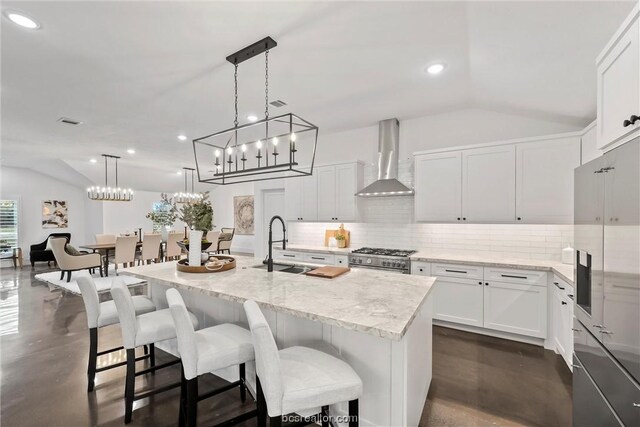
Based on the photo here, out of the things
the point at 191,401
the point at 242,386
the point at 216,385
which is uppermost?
the point at 191,401

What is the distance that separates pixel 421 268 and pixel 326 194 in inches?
77.9

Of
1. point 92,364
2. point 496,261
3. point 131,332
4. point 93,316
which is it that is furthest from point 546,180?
point 92,364

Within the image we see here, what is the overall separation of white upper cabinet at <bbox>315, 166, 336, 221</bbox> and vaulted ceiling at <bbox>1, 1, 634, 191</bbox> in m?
0.89

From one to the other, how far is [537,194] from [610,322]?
94.2 inches

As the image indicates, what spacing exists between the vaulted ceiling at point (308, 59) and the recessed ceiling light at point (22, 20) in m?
0.06

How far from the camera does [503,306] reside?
3305 millimetres

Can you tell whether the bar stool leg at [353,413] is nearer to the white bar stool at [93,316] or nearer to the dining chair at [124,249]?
the white bar stool at [93,316]

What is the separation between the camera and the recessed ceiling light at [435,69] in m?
2.80

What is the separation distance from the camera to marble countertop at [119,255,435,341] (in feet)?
4.90

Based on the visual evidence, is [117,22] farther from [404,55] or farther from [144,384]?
[144,384]

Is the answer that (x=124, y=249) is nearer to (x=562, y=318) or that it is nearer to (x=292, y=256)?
(x=292, y=256)

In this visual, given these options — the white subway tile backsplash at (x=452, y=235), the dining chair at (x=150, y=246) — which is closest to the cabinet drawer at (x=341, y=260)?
the white subway tile backsplash at (x=452, y=235)

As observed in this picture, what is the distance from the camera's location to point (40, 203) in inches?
354

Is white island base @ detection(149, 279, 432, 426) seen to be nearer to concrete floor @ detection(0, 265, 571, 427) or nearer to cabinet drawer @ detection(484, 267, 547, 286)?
concrete floor @ detection(0, 265, 571, 427)
